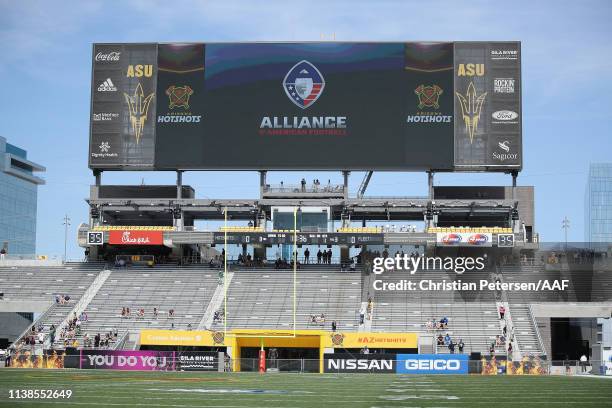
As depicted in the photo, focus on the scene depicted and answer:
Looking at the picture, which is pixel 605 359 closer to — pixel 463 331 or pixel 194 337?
pixel 463 331

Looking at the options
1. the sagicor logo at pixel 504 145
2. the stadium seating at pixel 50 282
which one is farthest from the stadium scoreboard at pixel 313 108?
the stadium seating at pixel 50 282

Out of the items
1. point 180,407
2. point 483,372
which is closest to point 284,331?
point 483,372

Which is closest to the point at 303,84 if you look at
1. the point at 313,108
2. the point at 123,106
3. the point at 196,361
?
the point at 313,108

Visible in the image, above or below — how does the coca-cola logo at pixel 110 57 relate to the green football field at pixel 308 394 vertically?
above

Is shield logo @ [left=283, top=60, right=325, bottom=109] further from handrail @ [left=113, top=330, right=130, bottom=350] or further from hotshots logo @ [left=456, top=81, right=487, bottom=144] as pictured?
handrail @ [left=113, top=330, right=130, bottom=350]

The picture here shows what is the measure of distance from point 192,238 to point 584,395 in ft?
98.6

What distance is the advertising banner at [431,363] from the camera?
37125 millimetres

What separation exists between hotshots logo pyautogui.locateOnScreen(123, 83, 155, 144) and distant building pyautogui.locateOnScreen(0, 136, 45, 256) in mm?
64064

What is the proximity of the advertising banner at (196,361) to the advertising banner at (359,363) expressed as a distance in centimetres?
427

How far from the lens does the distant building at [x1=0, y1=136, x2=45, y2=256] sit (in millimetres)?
112062

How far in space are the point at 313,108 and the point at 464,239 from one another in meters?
9.67

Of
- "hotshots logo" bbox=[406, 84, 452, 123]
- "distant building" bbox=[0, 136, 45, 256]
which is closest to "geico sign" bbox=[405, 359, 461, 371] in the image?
"hotshots logo" bbox=[406, 84, 452, 123]

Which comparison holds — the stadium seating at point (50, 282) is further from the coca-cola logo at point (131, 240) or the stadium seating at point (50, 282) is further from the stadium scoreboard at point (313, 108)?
the stadium scoreboard at point (313, 108)

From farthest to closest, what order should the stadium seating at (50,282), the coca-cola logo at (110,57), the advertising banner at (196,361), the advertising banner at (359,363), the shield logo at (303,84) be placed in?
1. the coca-cola logo at (110,57)
2. the shield logo at (303,84)
3. the stadium seating at (50,282)
4. the advertising banner at (196,361)
5. the advertising banner at (359,363)
